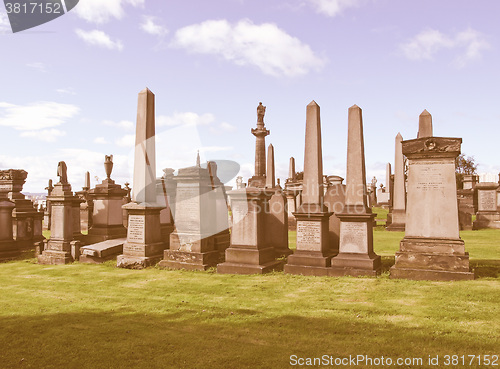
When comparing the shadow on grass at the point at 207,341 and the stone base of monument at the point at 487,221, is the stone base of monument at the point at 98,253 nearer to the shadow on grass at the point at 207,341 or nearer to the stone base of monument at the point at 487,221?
the shadow on grass at the point at 207,341

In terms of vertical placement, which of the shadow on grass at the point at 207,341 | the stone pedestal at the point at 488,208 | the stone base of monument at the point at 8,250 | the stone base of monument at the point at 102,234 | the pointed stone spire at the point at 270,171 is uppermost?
the pointed stone spire at the point at 270,171

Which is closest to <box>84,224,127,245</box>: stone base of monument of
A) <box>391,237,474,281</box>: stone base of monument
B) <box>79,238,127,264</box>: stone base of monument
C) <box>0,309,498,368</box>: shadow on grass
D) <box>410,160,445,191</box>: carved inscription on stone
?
<box>79,238,127,264</box>: stone base of monument

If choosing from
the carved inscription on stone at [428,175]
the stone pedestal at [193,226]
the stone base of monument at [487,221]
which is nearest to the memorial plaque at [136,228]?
the stone pedestal at [193,226]

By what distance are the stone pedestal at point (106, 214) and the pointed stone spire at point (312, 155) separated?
26.3ft

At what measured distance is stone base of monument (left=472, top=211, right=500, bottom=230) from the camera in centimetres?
2040

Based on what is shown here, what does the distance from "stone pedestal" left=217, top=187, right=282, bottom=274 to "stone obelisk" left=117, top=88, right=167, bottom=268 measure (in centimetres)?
244

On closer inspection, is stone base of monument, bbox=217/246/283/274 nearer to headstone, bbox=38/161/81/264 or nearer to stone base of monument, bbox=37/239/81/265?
stone base of monument, bbox=37/239/81/265

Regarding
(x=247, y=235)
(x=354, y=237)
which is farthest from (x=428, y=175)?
(x=247, y=235)

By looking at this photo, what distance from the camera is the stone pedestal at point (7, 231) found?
13188mm

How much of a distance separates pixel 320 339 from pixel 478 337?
202 centimetres

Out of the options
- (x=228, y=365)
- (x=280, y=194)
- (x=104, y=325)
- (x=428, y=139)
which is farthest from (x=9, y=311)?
(x=428, y=139)

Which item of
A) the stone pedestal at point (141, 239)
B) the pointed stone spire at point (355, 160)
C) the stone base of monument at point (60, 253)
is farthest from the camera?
the stone base of monument at point (60, 253)

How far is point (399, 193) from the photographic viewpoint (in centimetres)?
1862

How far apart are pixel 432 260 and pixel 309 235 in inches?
111
